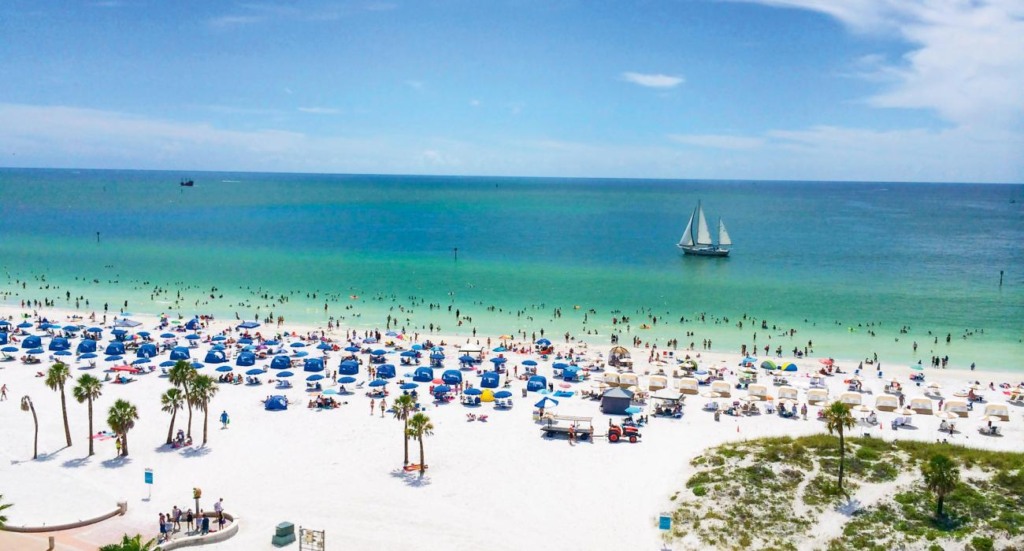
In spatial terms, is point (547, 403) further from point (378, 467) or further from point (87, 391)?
point (87, 391)

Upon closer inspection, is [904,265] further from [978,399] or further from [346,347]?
[346,347]

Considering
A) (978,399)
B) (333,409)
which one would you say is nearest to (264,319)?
(333,409)

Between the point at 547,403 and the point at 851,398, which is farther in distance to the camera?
the point at 851,398

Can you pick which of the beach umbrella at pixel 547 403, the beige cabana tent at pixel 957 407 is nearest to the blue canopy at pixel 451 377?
the beach umbrella at pixel 547 403

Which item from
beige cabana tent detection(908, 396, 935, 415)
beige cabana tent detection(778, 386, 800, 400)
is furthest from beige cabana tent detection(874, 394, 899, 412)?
beige cabana tent detection(778, 386, 800, 400)

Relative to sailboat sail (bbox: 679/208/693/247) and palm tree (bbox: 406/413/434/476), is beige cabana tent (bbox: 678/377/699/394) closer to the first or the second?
palm tree (bbox: 406/413/434/476)

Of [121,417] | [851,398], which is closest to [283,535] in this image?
[121,417]
